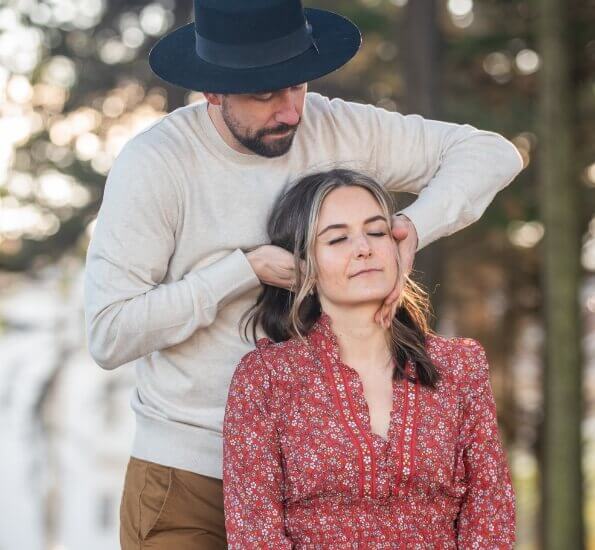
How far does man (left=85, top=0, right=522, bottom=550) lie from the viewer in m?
3.22

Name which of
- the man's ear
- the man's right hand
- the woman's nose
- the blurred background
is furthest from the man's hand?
the blurred background

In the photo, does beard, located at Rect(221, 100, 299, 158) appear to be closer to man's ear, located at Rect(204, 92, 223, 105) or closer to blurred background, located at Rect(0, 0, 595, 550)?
man's ear, located at Rect(204, 92, 223, 105)

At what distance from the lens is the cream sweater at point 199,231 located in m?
3.21

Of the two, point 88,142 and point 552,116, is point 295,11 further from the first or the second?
point 88,142

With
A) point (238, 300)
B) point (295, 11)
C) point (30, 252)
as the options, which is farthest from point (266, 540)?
point (30, 252)

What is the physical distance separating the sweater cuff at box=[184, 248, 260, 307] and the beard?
28 cm

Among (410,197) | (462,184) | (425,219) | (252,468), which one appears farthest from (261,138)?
(410,197)

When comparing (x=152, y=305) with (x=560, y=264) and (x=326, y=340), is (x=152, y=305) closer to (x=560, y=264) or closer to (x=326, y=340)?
(x=326, y=340)

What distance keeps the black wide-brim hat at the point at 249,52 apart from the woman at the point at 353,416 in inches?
11.5

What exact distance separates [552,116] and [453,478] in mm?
7963

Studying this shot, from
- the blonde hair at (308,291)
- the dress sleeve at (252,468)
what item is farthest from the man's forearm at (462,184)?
the dress sleeve at (252,468)

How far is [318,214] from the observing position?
10.6 ft

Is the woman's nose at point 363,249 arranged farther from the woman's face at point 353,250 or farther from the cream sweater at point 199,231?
the cream sweater at point 199,231

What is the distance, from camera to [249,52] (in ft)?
10.9
